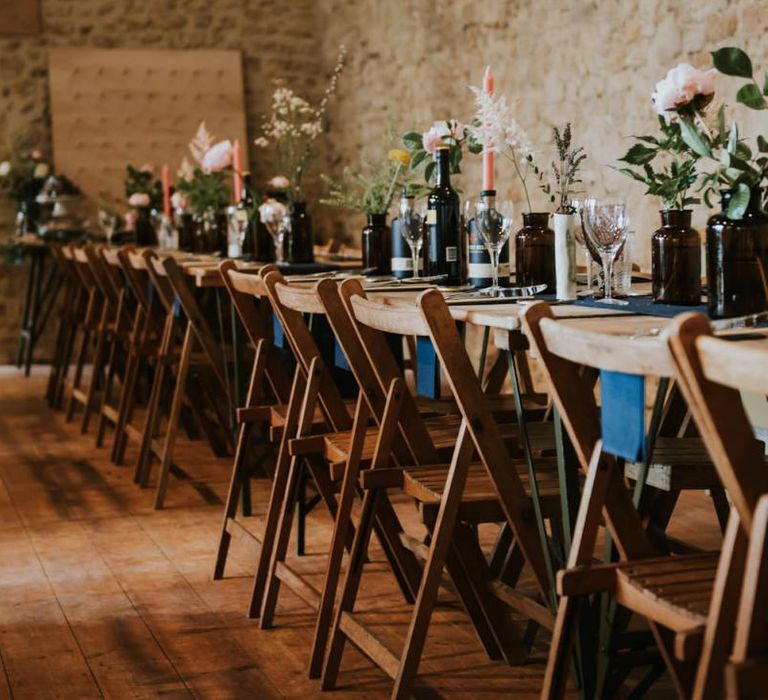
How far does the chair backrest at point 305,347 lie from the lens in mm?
3168

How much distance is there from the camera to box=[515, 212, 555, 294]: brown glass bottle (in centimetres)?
320

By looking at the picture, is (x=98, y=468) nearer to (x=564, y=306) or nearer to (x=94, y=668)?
(x=94, y=668)

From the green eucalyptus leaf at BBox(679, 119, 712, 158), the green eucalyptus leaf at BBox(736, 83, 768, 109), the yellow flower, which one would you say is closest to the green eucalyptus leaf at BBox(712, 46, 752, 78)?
the green eucalyptus leaf at BBox(736, 83, 768, 109)

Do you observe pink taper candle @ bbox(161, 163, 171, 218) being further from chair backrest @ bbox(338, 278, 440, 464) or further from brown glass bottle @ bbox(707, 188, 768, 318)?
brown glass bottle @ bbox(707, 188, 768, 318)

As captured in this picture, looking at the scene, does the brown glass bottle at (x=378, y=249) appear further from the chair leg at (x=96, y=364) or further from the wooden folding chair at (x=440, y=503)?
the chair leg at (x=96, y=364)

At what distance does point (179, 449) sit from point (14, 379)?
3300 millimetres

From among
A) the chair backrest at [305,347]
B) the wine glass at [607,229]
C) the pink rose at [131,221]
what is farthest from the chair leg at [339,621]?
the pink rose at [131,221]

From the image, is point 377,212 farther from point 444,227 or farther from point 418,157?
point 444,227

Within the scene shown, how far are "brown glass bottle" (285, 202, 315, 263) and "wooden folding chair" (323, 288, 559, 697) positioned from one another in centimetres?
202

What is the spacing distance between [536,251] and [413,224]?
586 mm

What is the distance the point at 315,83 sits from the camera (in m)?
10.2

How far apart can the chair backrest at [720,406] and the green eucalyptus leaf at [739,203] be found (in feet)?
2.86

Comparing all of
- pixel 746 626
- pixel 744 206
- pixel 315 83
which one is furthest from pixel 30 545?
pixel 315 83

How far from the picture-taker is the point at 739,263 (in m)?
2.42
